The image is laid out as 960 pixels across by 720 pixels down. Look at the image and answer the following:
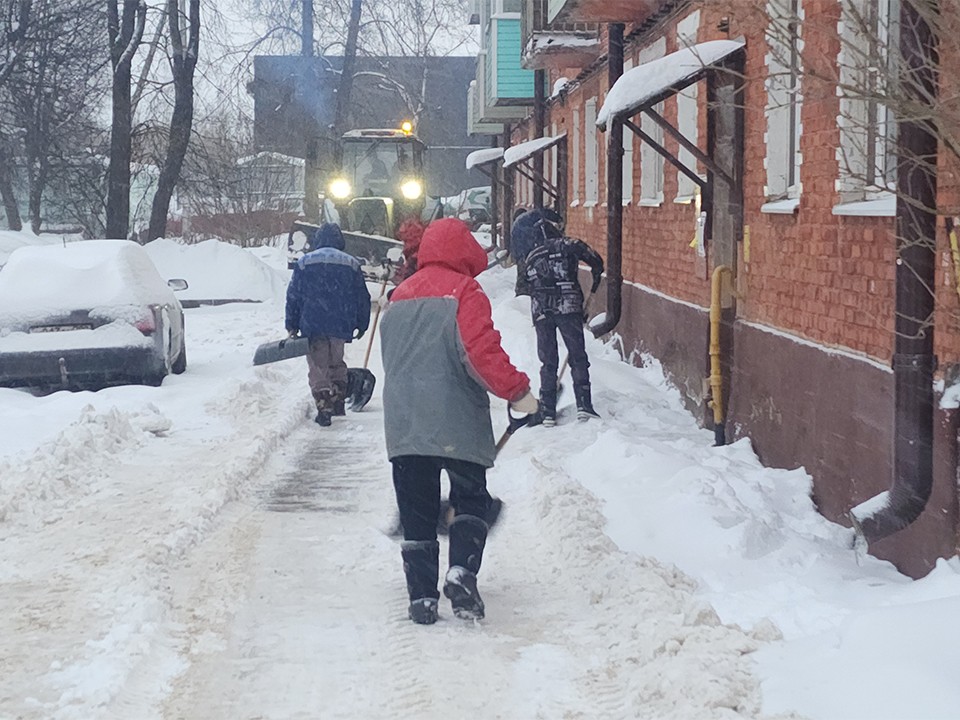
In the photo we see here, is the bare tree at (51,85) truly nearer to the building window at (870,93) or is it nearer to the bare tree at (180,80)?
the bare tree at (180,80)

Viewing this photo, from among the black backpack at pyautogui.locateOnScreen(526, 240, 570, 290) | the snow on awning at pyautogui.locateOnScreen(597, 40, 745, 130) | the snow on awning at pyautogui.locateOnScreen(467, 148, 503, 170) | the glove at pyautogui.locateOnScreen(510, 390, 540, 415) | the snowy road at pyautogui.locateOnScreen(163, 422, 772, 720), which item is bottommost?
the snowy road at pyautogui.locateOnScreen(163, 422, 772, 720)

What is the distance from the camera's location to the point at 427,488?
5762 millimetres

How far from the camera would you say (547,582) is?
6.27m

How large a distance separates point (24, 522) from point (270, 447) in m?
2.54

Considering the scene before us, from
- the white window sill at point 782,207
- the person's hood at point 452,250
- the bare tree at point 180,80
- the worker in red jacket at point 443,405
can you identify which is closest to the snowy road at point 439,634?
the worker in red jacket at point 443,405

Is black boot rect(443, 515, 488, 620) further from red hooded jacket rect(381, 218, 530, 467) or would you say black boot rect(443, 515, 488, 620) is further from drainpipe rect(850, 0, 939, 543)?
drainpipe rect(850, 0, 939, 543)

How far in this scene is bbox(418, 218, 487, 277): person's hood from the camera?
19.0 feet

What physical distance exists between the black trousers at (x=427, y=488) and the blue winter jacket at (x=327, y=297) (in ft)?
18.2

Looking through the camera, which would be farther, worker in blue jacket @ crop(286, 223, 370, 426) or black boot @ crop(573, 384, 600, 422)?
worker in blue jacket @ crop(286, 223, 370, 426)

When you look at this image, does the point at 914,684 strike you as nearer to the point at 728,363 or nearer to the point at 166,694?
the point at 166,694

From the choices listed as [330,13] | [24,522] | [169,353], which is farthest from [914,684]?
[330,13]

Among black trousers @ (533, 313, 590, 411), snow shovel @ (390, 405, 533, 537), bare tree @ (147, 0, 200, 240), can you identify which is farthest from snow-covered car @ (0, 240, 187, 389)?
bare tree @ (147, 0, 200, 240)

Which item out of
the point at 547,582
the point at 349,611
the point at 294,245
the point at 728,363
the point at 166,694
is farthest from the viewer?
the point at 294,245

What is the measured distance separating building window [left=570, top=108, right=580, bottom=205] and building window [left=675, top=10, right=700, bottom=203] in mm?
7518
